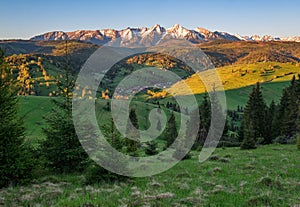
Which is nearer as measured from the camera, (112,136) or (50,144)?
(112,136)

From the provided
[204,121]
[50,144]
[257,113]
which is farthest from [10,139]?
[257,113]

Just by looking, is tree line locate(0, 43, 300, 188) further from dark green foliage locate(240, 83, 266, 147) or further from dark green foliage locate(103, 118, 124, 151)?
dark green foliage locate(240, 83, 266, 147)

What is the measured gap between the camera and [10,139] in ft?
53.3

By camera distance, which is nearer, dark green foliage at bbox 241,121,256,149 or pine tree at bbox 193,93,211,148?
dark green foliage at bbox 241,121,256,149

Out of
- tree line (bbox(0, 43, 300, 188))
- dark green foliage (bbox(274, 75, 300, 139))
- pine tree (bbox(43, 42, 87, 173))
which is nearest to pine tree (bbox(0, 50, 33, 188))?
tree line (bbox(0, 43, 300, 188))

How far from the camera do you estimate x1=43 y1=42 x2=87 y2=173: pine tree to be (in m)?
20.9

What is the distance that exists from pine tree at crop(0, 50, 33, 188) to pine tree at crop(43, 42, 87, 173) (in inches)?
153

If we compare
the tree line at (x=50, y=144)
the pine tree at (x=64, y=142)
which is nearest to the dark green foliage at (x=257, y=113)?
the tree line at (x=50, y=144)

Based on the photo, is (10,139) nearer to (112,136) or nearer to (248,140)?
(112,136)

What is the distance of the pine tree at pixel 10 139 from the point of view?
51.3 feet

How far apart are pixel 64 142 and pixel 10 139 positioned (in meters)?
5.05

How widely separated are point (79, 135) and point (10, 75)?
6628mm

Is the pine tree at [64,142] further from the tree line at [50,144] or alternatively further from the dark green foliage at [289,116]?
the dark green foliage at [289,116]

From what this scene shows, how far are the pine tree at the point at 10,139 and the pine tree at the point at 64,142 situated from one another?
153 inches
